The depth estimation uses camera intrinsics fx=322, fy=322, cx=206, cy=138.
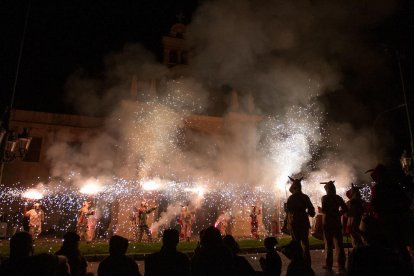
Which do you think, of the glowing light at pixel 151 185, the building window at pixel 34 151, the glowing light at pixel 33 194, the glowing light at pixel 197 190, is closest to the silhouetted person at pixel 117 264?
the glowing light at pixel 151 185

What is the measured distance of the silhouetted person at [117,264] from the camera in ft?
10.3

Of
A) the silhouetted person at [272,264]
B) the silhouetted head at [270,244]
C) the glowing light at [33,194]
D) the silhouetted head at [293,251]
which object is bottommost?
the silhouetted person at [272,264]

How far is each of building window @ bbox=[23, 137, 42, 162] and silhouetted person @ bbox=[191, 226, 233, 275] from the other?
17944mm

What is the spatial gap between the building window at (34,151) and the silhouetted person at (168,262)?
1769cm

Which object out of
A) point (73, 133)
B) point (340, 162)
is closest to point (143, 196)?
point (73, 133)

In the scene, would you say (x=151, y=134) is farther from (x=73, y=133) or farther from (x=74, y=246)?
(x=74, y=246)

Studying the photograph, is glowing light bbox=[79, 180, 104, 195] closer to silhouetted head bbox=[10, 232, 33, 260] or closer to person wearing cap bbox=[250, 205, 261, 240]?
person wearing cap bbox=[250, 205, 261, 240]

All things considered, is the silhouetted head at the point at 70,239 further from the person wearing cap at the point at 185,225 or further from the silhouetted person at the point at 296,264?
the person wearing cap at the point at 185,225

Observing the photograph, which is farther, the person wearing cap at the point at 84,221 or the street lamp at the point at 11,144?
the person wearing cap at the point at 84,221

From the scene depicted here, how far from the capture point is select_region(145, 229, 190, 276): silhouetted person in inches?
126

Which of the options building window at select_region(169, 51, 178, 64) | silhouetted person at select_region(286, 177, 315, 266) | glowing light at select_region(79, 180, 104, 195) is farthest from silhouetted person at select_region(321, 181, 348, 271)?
building window at select_region(169, 51, 178, 64)

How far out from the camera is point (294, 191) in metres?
6.17

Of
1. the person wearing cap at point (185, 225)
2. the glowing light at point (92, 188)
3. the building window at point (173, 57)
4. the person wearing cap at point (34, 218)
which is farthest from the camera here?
the building window at point (173, 57)

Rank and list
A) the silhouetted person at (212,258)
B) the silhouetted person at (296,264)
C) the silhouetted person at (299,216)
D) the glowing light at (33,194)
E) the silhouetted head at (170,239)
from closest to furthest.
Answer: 1. the silhouetted person at (212,258)
2. the silhouetted head at (170,239)
3. the silhouetted person at (296,264)
4. the silhouetted person at (299,216)
5. the glowing light at (33,194)
